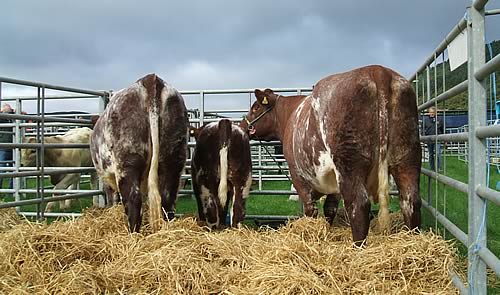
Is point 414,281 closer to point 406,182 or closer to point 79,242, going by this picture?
Result: point 406,182

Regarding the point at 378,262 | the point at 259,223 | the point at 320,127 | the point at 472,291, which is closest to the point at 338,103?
the point at 320,127

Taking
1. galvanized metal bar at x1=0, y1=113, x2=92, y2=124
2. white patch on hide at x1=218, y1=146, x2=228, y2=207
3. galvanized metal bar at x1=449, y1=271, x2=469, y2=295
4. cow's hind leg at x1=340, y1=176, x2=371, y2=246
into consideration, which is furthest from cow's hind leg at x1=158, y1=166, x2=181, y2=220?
galvanized metal bar at x1=449, y1=271, x2=469, y2=295

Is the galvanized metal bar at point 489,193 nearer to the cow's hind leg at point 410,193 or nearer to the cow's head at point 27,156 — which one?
the cow's hind leg at point 410,193

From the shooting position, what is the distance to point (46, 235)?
391 cm

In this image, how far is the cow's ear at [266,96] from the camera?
7152 millimetres

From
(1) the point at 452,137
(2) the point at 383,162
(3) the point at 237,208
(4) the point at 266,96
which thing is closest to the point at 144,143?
(3) the point at 237,208

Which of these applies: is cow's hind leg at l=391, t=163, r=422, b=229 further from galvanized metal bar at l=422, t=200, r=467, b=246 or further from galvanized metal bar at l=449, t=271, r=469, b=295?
galvanized metal bar at l=449, t=271, r=469, b=295

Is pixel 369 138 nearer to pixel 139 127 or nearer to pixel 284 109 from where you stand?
pixel 139 127

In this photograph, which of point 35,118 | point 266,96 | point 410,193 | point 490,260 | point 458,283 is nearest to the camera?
point 490,260

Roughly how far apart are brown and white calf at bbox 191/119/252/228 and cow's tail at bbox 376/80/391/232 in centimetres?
219

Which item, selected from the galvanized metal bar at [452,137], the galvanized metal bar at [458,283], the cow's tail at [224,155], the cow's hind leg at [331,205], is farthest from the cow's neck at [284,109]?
the galvanized metal bar at [458,283]

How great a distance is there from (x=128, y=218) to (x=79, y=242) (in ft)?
2.90

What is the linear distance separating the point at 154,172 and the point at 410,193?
8.00 ft

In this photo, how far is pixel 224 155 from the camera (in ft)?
18.8
